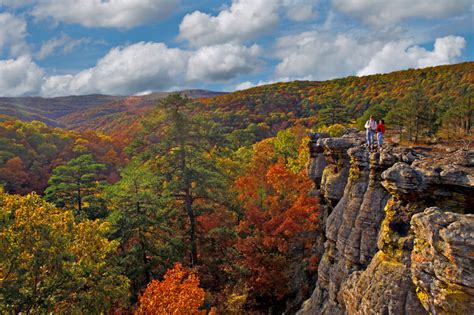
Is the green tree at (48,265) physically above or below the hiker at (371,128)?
below

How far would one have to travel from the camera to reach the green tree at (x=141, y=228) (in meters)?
19.3

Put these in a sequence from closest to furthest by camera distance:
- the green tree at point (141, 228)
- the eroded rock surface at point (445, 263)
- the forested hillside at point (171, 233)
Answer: the eroded rock surface at point (445, 263)
the forested hillside at point (171, 233)
the green tree at point (141, 228)

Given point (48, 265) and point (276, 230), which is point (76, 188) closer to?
point (48, 265)

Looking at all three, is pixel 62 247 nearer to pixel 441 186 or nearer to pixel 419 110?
pixel 441 186

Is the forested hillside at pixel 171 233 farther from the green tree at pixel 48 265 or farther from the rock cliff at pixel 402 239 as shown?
the rock cliff at pixel 402 239

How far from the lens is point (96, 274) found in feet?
52.6

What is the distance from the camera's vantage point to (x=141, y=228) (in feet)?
64.1

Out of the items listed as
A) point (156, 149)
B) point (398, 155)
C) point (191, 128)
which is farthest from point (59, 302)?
point (398, 155)

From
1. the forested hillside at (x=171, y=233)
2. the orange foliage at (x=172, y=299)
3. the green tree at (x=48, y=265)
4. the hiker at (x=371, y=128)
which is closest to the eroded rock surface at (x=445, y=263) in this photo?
the hiker at (x=371, y=128)

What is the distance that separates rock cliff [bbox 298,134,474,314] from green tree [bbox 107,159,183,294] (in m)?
9.43

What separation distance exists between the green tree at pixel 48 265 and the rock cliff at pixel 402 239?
34.1ft

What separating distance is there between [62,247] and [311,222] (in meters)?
16.4

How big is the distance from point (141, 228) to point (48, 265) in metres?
5.89

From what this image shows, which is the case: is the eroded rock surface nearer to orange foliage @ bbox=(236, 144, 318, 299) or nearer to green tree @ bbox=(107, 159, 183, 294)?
orange foliage @ bbox=(236, 144, 318, 299)
